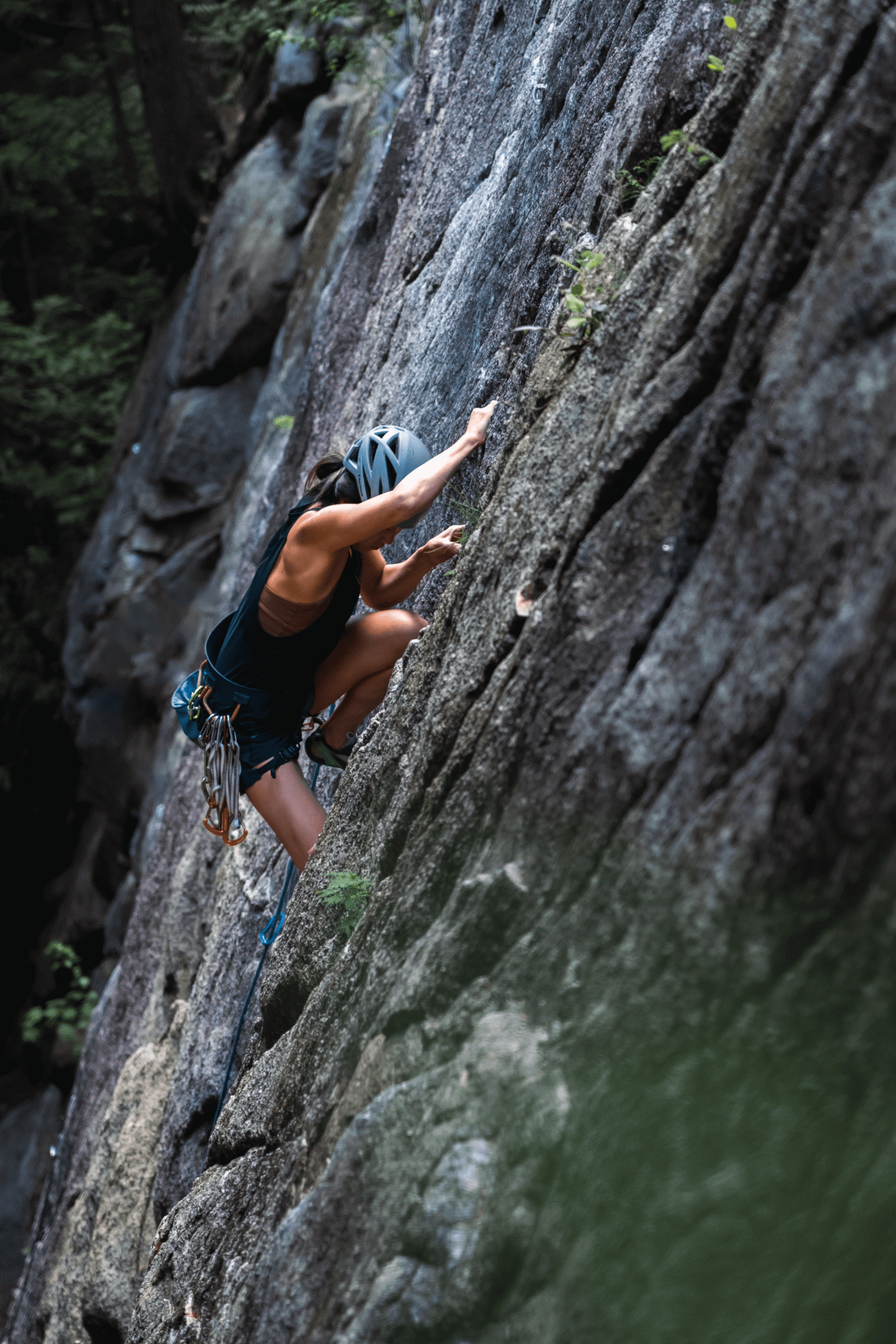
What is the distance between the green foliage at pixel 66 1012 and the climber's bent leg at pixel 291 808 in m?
7.61

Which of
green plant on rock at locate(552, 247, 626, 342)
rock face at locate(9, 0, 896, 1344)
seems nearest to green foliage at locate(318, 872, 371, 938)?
rock face at locate(9, 0, 896, 1344)

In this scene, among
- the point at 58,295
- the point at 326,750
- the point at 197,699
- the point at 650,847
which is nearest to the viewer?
the point at 650,847

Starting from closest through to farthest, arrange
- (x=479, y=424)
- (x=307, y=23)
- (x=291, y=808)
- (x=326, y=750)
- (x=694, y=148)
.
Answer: (x=694, y=148), (x=479, y=424), (x=291, y=808), (x=326, y=750), (x=307, y=23)

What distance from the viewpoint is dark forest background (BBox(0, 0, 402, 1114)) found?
48.1 feet

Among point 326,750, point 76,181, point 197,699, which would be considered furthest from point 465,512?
point 76,181

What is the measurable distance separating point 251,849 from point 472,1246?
4.22 metres

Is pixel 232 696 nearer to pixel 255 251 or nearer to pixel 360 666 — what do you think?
pixel 360 666

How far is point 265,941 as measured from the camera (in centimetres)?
525

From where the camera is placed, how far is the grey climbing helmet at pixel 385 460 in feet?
14.6

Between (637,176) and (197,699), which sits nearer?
(637,176)

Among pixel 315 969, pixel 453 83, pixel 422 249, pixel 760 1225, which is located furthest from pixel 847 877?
pixel 453 83

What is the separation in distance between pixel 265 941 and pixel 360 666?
5.11 ft

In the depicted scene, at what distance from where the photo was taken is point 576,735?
271 centimetres

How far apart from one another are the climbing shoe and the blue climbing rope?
0.14 metres
